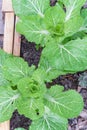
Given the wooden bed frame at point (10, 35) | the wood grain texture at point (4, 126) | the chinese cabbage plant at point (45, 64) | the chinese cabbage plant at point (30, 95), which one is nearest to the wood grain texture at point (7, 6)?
the wooden bed frame at point (10, 35)

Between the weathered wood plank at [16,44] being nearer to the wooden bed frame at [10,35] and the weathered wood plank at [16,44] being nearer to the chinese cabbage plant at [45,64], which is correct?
the wooden bed frame at [10,35]

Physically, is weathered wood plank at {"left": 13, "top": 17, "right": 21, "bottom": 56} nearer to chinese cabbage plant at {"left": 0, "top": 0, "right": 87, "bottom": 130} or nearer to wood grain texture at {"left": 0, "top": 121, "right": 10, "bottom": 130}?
chinese cabbage plant at {"left": 0, "top": 0, "right": 87, "bottom": 130}

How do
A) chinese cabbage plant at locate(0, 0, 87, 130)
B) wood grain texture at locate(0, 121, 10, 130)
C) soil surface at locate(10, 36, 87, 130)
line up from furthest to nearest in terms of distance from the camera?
soil surface at locate(10, 36, 87, 130)
wood grain texture at locate(0, 121, 10, 130)
chinese cabbage plant at locate(0, 0, 87, 130)

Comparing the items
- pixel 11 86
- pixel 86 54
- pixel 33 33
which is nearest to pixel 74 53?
pixel 86 54

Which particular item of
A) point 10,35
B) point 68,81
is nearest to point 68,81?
point 68,81

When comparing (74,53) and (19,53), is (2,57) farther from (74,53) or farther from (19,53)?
(74,53)

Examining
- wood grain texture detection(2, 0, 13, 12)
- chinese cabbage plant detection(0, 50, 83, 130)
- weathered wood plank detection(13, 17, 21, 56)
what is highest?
wood grain texture detection(2, 0, 13, 12)

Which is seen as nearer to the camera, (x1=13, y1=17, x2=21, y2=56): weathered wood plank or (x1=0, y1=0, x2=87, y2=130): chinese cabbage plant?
(x1=0, y1=0, x2=87, y2=130): chinese cabbage plant

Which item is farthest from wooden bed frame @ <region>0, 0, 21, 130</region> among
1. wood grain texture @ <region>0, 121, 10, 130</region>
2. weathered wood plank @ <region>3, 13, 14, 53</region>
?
wood grain texture @ <region>0, 121, 10, 130</region>

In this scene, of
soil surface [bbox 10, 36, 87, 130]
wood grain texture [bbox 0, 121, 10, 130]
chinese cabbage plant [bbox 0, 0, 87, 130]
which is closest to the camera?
chinese cabbage plant [bbox 0, 0, 87, 130]

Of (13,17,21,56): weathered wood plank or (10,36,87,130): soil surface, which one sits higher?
(13,17,21,56): weathered wood plank
